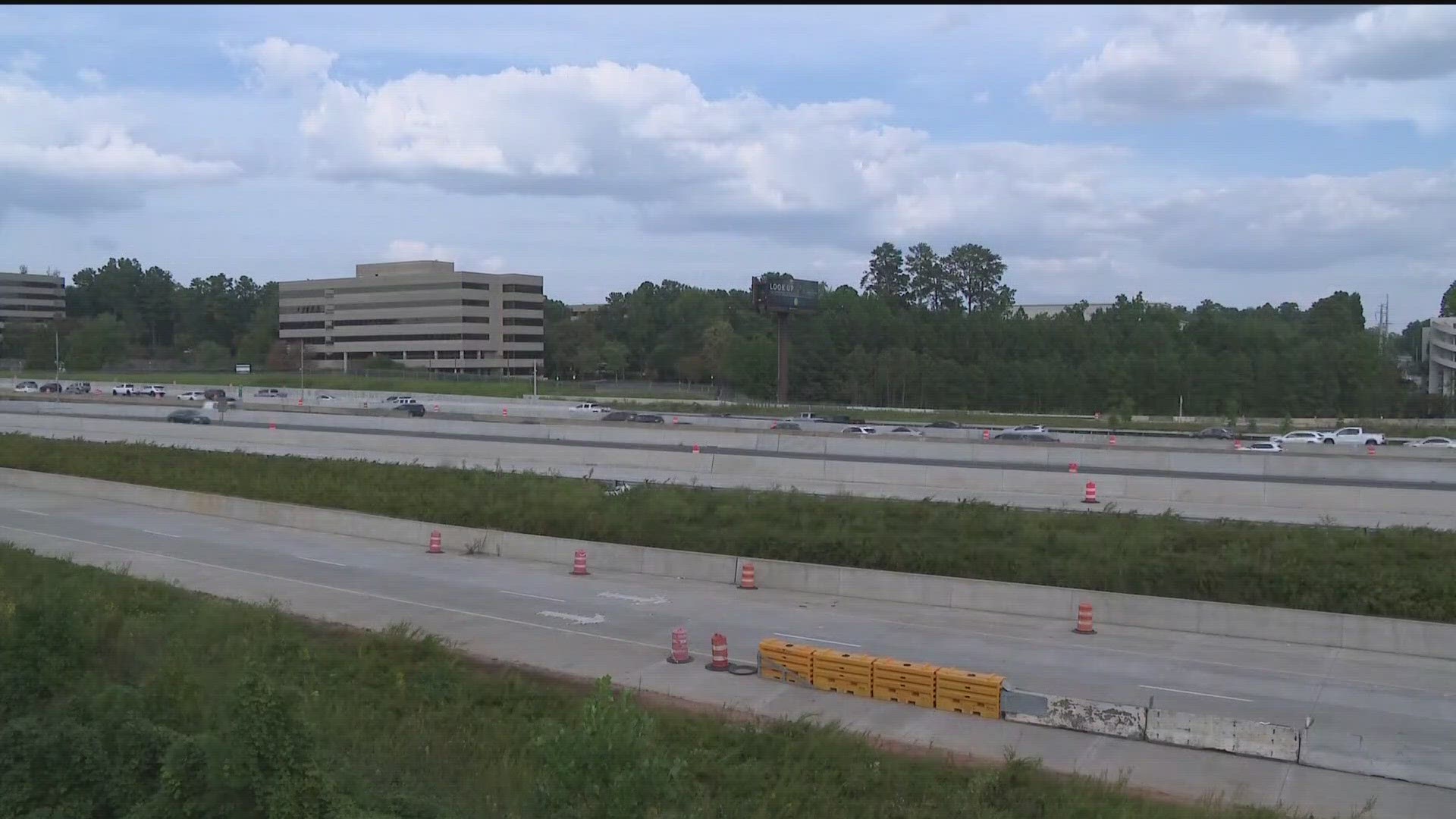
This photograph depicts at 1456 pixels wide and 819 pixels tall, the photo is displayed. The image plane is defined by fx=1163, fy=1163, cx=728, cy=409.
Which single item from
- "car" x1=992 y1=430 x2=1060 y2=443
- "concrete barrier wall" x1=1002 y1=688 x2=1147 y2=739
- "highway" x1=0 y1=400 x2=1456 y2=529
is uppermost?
"car" x1=992 y1=430 x2=1060 y2=443

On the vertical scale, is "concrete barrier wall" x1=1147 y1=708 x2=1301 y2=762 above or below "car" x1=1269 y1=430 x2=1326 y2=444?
below

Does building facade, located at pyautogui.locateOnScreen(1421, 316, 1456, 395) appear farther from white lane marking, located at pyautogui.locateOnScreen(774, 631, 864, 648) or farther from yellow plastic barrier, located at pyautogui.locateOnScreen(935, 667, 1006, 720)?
yellow plastic barrier, located at pyautogui.locateOnScreen(935, 667, 1006, 720)

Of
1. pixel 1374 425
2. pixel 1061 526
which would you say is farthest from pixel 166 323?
pixel 1061 526

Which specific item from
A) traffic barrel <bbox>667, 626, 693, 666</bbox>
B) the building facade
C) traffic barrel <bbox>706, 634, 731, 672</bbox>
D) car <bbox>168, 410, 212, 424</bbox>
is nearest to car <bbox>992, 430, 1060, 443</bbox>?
traffic barrel <bbox>667, 626, 693, 666</bbox>

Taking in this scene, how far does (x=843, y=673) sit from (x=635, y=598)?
8629 mm

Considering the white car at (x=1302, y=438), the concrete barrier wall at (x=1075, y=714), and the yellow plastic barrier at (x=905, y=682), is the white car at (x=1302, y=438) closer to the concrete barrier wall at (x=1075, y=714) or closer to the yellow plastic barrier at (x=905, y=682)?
the yellow plastic barrier at (x=905, y=682)

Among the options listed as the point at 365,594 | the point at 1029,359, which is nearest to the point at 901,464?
the point at 365,594

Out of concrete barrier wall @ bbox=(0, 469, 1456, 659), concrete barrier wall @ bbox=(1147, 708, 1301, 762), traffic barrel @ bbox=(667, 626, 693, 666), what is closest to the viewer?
concrete barrier wall @ bbox=(1147, 708, 1301, 762)

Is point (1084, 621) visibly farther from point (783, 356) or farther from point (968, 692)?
point (783, 356)

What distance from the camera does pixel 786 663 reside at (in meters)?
19.5

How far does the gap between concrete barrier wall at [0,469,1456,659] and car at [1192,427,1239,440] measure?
37355mm

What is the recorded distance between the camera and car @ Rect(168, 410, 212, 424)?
2354 inches

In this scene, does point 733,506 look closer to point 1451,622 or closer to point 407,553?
point 407,553

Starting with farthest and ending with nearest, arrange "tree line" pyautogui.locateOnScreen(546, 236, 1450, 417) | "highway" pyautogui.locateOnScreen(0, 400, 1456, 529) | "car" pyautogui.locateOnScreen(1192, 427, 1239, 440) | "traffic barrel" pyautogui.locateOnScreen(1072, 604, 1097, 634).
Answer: "tree line" pyautogui.locateOnScreen(546, 236, 1450, 417) < "car" pyautogui.locateOnScreen(1192, 427, 1239, 440) < "highway" pyautogui.locateOnScreen(0, 400, 1456, 529) < "traffic barrel" pyautogui.locateOnScreen(1072, 604, 1097, 634)
